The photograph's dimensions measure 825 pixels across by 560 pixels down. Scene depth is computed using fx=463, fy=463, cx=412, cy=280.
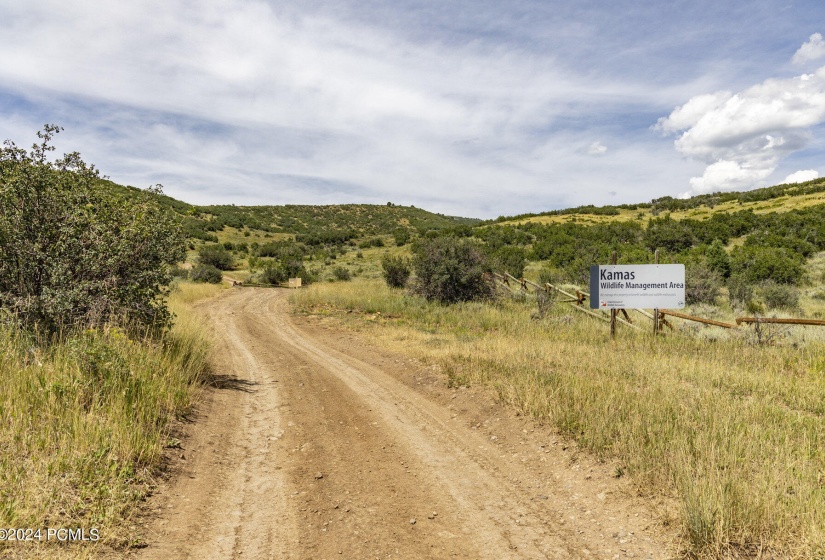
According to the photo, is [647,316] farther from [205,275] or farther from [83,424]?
[205,275]

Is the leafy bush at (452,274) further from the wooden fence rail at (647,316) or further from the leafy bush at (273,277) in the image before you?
the leafy bush at (273,277)

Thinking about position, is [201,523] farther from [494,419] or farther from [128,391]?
[494,419]

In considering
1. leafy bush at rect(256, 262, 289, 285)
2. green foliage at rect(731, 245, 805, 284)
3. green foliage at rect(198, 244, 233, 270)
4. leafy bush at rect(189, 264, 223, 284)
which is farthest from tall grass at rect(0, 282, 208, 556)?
green foliage at rect(198, 244, 233, 270)

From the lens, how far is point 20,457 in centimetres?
427

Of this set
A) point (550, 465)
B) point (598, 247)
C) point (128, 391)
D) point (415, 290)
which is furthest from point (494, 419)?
point (598, 247)

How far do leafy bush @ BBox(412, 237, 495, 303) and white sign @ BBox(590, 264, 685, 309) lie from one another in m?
7.60

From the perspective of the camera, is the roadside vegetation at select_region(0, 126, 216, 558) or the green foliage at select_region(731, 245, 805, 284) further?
the green foliage at select_region(731, 245, 805, 284)

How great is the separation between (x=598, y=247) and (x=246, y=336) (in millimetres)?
26115

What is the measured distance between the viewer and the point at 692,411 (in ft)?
21.5

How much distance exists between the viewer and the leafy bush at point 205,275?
104ft

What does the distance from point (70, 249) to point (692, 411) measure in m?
9.76

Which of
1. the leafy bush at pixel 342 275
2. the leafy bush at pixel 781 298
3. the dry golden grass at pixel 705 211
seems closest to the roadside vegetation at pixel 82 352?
the leafy bush at pixel 781 298

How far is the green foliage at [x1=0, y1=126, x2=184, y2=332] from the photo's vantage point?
275 inches

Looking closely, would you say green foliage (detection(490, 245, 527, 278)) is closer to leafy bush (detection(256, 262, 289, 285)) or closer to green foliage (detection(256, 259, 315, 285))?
green foliage (detection(256, 259, 315, 285))
